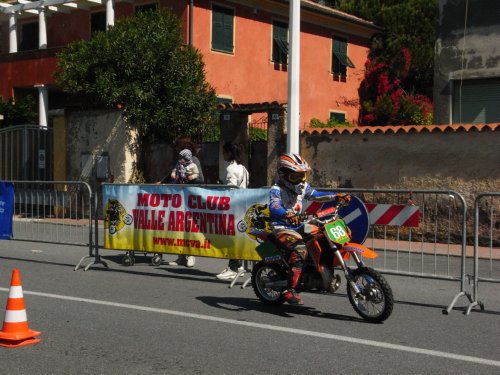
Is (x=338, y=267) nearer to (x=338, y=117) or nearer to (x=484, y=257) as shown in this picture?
(x=484, y=257)

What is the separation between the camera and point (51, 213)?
491 inches

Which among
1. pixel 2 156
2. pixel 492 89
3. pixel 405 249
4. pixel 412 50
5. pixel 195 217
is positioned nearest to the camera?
pixel 405 249

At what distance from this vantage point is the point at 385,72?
32656 millimetres

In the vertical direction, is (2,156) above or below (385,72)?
below

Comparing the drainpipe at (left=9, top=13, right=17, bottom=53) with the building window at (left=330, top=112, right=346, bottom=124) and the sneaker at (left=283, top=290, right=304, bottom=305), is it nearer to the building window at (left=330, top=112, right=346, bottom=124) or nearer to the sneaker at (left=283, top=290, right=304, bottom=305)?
the building window at (left=330, top=112, right=346, bottom=124)

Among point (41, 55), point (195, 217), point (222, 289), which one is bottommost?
point (222, 289)

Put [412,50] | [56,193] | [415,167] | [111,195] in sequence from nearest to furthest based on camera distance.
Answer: [111,195]
[56,193]
[415,167]
[412,50]

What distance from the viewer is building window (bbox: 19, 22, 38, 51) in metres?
29.7

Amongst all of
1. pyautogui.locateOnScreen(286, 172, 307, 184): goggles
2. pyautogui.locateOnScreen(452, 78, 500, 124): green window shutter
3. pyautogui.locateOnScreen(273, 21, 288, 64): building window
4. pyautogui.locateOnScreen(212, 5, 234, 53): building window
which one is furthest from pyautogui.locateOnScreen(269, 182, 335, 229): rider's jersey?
pyautogui.locateOnScreen(273, 21, 288, 64): building window

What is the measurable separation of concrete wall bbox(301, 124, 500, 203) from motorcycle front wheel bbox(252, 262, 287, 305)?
850 cm

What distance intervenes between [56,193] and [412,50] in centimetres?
2300

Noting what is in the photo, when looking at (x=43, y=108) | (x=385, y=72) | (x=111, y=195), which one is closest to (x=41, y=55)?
(x=43, y=108)

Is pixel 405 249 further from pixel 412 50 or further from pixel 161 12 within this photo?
pixel 412 50

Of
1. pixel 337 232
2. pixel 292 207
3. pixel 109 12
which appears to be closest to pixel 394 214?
pixel 292 207
